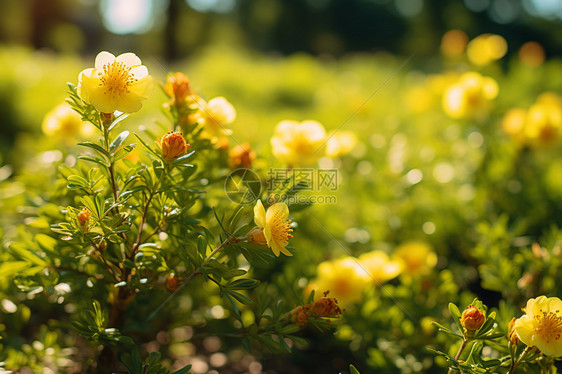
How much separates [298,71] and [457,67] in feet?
8.61

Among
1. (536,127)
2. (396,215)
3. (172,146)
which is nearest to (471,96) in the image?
(536,127)

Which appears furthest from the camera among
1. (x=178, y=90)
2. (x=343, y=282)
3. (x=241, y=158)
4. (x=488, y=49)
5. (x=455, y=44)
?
(x=455, y=44)

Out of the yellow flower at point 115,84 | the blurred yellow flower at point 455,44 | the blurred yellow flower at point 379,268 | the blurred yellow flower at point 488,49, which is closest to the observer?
the yellow flower at point 115,84

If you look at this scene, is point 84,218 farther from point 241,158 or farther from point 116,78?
point 241,158

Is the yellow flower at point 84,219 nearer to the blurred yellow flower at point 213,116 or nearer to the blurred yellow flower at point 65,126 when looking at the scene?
the blurred yellow flower at point 213,116

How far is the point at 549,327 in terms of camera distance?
2.59 ft

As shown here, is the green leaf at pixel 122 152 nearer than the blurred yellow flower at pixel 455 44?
Yes

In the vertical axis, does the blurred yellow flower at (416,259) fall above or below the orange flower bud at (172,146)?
below

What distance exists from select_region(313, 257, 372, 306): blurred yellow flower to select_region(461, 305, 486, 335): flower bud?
409 mm

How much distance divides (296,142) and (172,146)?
16.3 inches

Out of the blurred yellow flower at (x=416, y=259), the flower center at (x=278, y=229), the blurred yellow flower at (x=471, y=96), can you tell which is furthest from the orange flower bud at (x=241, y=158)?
the blurred yellow flower at (x=471, y=96)

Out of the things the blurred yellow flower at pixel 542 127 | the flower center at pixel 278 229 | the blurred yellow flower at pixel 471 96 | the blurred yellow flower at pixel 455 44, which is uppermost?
the flower center at pixel 278 229

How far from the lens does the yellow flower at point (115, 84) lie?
764 millimetres

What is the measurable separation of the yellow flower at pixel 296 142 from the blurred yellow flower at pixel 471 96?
2.42 ft
